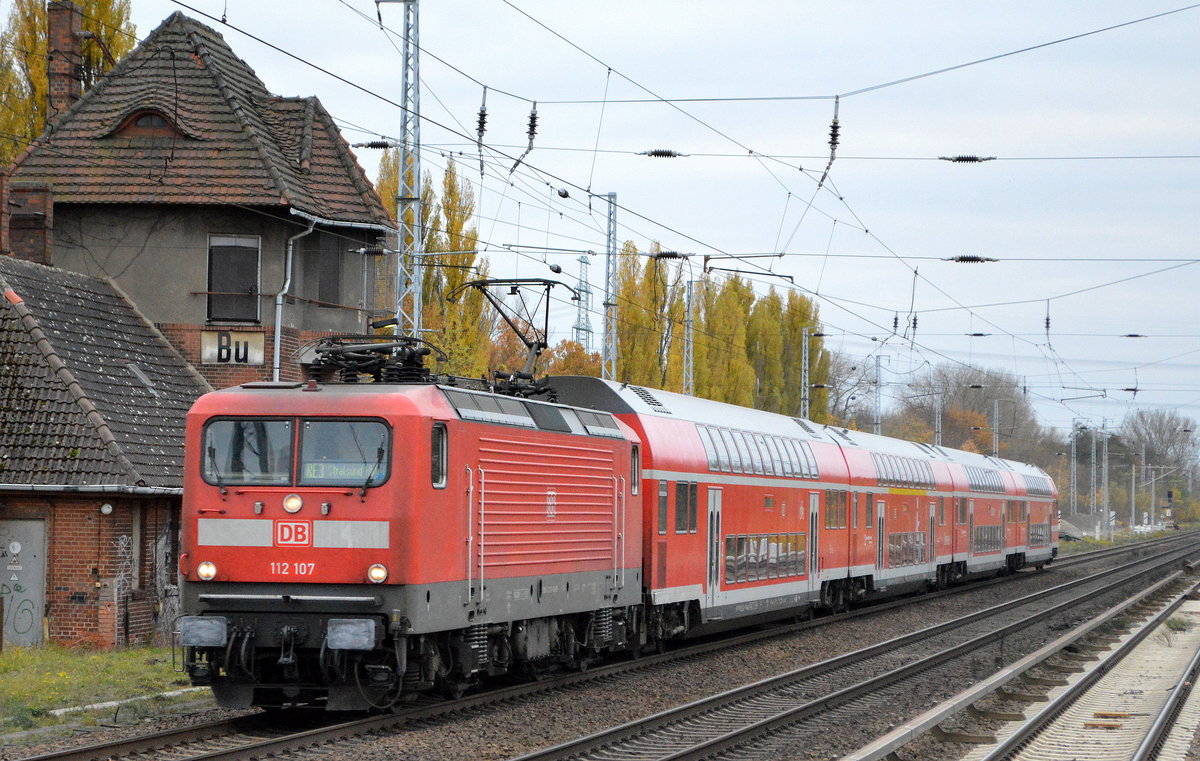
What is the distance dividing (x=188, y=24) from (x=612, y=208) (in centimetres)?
1116

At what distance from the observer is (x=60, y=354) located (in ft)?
72.8

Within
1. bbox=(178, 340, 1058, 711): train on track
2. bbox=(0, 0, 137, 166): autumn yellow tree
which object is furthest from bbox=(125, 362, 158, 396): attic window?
bbox=(0, 0, 137, 166): autumn yellow tree

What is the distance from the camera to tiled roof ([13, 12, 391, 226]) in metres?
26.2

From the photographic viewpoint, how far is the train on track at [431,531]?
12953 mm

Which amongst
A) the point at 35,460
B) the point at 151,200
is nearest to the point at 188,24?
the point at 151,200

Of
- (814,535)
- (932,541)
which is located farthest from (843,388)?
(814,535)

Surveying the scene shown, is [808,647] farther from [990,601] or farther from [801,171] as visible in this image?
[990,601]

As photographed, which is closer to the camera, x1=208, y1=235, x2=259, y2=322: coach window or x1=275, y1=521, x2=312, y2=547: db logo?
x1=275, y1=521, x2=312, y2=547: db logo

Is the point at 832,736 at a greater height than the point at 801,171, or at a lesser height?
lesser

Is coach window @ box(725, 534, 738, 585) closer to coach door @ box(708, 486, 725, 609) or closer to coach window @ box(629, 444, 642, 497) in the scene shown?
coach door @ box(708, 486, 725, 609)

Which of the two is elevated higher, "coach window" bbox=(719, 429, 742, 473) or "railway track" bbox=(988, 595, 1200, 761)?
"coach window" bbox=(719, 429, 742, 473)

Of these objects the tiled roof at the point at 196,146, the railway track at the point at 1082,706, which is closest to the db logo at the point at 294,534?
the railway track at the point at 1082,706

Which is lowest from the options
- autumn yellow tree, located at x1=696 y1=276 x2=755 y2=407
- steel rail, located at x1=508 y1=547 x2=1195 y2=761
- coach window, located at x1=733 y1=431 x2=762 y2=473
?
steel rail, located at x1=508 y1=547 x2=1195 y2=761

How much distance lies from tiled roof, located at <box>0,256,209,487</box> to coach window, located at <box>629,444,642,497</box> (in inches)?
270
